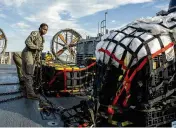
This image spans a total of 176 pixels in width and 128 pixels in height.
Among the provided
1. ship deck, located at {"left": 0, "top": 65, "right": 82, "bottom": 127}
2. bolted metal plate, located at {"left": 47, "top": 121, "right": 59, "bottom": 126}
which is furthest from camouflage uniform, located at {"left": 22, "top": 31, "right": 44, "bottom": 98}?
bolted metal plate, located at {"left": 47, "top": 121, "right": 59, "bottom": 126}

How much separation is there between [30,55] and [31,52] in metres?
0.09

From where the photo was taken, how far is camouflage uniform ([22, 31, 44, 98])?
22.3 feet

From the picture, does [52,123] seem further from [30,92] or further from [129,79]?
[30,92]

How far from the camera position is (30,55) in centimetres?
696

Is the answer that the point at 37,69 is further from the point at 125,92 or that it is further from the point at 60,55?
the point at 60,55

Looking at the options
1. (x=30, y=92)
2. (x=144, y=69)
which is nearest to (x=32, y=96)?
(x=30, y=92)

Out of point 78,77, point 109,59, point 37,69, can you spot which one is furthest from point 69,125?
point 37,69

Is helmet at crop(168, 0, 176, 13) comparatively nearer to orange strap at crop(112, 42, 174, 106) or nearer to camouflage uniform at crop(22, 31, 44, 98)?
orange strap at crop(112, 42, 174, 106)

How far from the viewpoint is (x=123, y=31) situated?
490 cm

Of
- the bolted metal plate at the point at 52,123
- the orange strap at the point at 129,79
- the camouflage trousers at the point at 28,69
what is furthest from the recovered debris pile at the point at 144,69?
the camouflage trousers at the point at 28,69

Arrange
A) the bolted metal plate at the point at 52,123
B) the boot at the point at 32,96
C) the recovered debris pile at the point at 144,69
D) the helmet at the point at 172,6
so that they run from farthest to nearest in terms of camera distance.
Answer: the boot at the point at 32,96 → the helmet at the point at 172,6 → the bolted metal plate at the point at 52,123 → the recovered debris pile at the point at 144,69

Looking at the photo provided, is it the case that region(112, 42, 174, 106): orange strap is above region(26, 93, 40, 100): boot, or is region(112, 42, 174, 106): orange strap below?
above

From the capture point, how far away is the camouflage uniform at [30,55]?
22.3ft

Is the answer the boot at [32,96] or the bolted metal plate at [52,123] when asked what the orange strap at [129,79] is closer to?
the bolted metal plate at [52,123]
